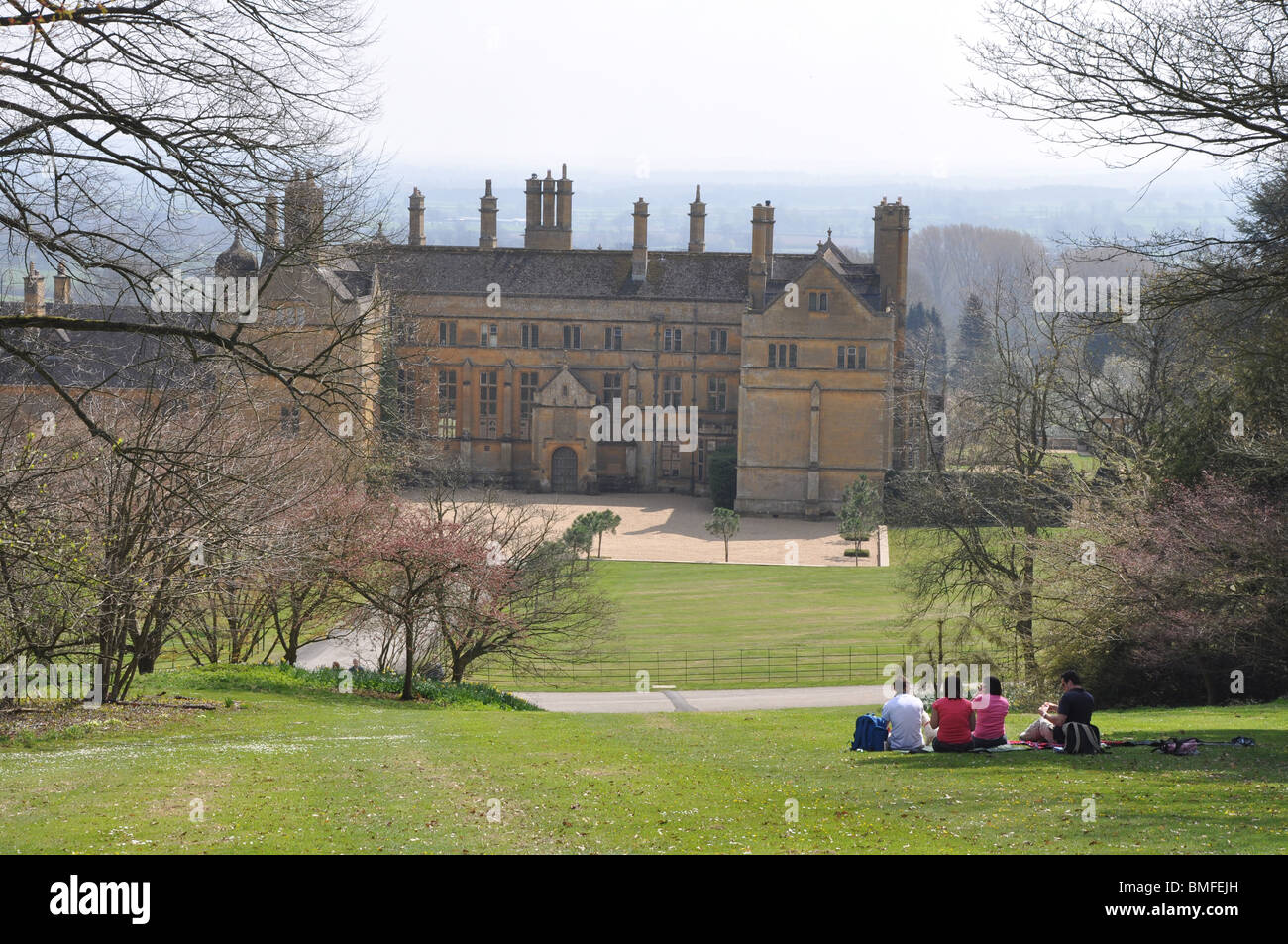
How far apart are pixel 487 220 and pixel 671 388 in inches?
510

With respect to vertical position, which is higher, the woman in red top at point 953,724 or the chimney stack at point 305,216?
the chimney stack at point 305,216

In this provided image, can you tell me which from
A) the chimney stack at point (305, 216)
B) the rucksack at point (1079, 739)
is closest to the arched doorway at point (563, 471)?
the rucksack at point (1079, 739)

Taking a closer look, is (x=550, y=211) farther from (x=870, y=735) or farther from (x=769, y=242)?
(x=870, y=735)

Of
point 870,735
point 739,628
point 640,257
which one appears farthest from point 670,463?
point 870,735

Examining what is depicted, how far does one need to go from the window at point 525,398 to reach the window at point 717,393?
28.8 ft

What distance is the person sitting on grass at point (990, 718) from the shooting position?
49.5ft

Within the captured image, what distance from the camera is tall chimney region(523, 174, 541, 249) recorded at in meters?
73.1

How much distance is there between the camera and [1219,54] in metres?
14.1

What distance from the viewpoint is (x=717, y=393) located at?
69.2 meters

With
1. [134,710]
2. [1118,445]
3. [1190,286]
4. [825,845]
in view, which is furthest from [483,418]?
[825,845]

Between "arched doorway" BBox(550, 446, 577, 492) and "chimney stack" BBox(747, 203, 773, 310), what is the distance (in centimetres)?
1152

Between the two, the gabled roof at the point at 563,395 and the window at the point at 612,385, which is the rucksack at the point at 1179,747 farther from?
the window at the point at 612,385

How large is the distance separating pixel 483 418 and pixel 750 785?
56.8 m

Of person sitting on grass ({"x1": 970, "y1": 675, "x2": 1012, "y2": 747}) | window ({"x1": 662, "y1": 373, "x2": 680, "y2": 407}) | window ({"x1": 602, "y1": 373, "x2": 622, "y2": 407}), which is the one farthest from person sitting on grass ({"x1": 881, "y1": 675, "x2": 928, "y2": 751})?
window ({"x1": 662, "y1": 373, "x2": 680, "y2": 407})
